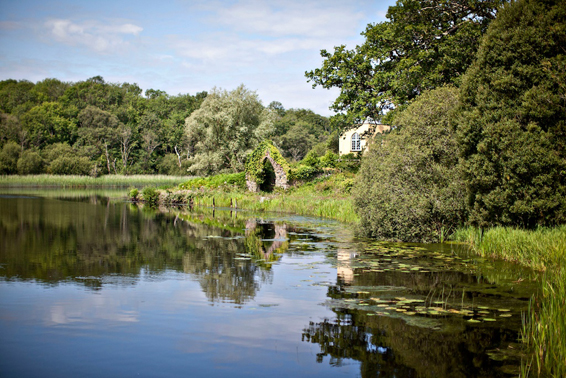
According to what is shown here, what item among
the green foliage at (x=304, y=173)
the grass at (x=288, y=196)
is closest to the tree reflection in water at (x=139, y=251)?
the grass at (x=288, y=196)

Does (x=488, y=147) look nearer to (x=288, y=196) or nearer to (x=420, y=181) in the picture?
(x=420, y=181)

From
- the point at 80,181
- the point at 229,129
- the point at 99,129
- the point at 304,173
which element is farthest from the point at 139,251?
the point at 99,129

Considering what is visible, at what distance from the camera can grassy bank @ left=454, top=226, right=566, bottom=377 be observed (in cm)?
496

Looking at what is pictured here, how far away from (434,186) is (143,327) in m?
9.35

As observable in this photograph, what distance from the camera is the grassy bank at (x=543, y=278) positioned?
4.96m

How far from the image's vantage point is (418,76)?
21.1 m

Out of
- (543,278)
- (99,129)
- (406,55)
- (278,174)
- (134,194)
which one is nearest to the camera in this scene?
(543,278)

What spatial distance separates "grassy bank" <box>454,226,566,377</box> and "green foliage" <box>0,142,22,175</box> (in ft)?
209

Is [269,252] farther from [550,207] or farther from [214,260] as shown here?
[550,207]

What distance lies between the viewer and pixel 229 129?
43625 millimetres

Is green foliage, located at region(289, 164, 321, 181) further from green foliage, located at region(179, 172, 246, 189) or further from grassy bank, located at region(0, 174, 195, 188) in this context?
grassy bank, located at region(0, 174, 195, 188)

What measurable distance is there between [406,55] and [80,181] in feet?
167

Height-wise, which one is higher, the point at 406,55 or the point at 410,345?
the point at 406,55

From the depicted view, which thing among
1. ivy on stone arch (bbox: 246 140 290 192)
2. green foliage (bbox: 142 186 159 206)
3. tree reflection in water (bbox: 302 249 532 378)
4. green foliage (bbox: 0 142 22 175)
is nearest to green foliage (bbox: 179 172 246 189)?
ivy on stone arch (bbox: 246 140 290 192)
